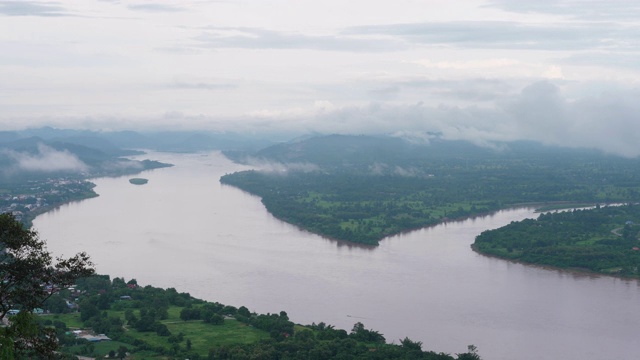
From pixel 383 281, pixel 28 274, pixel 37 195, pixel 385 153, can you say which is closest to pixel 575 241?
pixel 383 281

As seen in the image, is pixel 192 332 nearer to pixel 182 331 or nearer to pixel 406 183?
pixel 182 331

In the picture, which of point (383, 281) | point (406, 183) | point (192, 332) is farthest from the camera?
point (406, 183)

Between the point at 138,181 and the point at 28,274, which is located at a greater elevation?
the point at 28,274

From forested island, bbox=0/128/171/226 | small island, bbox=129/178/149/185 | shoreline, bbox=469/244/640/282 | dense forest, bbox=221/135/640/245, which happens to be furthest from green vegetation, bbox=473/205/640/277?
small island, bbox=129/178/149/185

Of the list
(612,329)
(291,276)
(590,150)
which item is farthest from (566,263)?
(590,150)

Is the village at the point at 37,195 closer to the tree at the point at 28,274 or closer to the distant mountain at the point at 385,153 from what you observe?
the distant mountain at the point at 385,153

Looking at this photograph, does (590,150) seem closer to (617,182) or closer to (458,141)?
(458,141)
